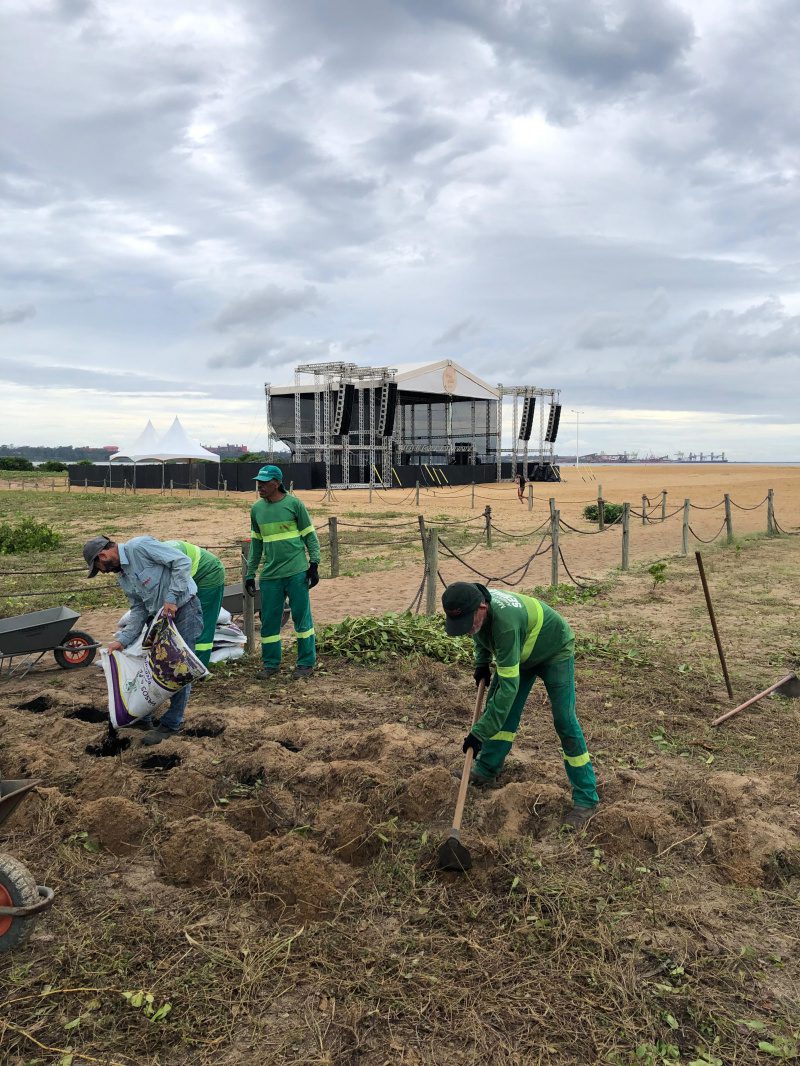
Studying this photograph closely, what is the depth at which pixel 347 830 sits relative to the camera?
3.91 m

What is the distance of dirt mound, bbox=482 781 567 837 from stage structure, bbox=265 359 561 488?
1264 inches

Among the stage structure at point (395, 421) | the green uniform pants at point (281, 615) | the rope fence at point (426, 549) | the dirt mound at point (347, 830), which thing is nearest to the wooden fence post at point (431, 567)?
the rope fence at point (426, 549)

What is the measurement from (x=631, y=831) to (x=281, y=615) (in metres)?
3.76

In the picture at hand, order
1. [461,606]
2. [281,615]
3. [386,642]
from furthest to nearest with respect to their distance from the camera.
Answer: [386,642], [281,615], [461,606]

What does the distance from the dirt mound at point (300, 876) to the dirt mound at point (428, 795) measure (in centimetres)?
58

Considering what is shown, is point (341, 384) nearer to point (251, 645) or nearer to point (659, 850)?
point (251, 645)

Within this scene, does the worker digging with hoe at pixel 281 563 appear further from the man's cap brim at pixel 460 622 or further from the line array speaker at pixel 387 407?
the line array speaker at pixel 387 407

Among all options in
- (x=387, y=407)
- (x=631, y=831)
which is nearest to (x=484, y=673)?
(x=631, y=831)

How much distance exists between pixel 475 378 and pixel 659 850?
144 ft

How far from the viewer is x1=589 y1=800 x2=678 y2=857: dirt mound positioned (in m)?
3.86

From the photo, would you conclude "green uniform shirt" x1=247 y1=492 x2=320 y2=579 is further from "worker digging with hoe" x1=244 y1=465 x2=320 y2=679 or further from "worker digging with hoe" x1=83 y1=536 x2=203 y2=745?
"worker digging with hoe" x1=83 y1=536 x2=203 y2=745

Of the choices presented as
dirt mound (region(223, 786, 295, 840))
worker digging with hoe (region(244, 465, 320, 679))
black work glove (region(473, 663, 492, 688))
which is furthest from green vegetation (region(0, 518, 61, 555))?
black work glove (region(473, 663, 492, 688))

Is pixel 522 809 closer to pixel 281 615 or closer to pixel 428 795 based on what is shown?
pixel 428 795

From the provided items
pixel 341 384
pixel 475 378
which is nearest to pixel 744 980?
pixel 341 384
